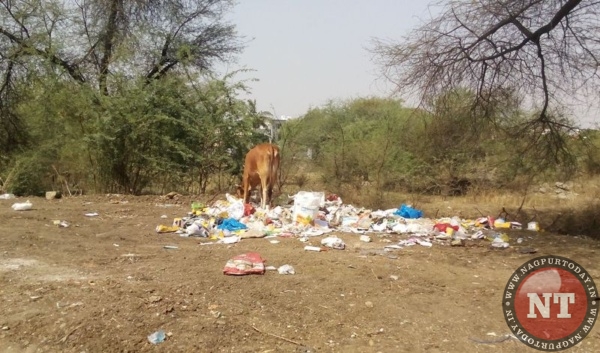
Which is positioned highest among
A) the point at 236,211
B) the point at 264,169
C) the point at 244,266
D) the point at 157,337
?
the point at 264,169

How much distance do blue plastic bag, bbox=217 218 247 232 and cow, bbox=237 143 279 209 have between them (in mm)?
1398

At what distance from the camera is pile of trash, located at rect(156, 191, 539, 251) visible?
7.25 meters

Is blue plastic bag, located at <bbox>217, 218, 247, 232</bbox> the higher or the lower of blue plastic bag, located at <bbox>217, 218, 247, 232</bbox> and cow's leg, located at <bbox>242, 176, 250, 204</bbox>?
the lower

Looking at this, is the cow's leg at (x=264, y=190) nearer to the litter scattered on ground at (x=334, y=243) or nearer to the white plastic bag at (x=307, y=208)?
the white plastic bag at (x=307, y=208)

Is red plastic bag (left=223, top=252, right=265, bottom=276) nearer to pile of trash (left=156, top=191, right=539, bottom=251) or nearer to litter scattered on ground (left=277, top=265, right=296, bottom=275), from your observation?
litter scattered on ground (left=277, top=265, right=296, bottom=275)

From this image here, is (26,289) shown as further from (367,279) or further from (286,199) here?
(286,199)

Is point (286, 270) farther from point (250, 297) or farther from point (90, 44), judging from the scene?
point (90, 44)

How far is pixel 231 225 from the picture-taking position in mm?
7797

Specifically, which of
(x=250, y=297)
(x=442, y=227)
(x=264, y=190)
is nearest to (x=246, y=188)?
(x=264, y=190)

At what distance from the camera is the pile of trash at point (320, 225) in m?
7.25

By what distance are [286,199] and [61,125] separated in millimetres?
6258

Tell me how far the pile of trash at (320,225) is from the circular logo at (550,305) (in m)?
1.72

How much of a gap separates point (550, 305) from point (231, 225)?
4674 mm

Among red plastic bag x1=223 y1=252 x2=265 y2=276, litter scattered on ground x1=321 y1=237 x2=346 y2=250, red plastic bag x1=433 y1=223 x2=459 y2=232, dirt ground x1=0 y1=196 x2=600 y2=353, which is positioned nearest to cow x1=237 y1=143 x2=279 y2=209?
dirt ground x1=0 y1=196 x2=600 y2=353
